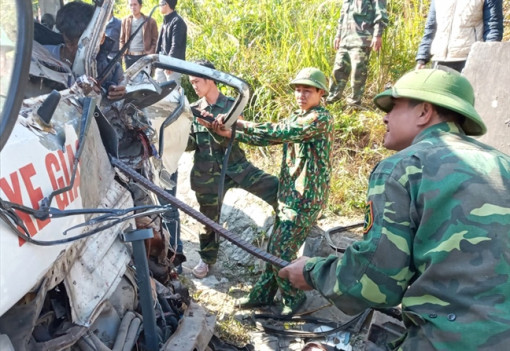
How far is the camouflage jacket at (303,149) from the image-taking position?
3797 mm

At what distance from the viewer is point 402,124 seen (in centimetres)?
191

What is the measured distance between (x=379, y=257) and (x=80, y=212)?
103 centimetres

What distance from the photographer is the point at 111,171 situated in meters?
2.61

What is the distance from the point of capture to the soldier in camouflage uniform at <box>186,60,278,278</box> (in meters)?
4.41

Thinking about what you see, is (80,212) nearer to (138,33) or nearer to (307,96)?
(307,96)

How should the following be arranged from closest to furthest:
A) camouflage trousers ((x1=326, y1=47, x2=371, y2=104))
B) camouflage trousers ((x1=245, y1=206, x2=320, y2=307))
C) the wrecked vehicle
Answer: the wrecked vehicle → camouflage trousers ((x1=245, y1=206, x2=320, y2=307)) → camouflage trousers ((x1=326, y1=47, x2=371, y2=104))

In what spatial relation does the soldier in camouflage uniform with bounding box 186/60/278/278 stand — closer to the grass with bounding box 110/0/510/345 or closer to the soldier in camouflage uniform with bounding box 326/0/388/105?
the grass with bounding box 110/0/510/345

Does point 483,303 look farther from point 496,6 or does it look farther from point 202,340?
point 496,6

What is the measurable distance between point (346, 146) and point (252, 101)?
155 cm

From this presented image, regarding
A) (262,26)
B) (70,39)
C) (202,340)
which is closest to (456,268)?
(202,340)

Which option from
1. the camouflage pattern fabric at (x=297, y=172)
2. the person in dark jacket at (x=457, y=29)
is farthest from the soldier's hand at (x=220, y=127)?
the person in dark jacket at (x=457, y=29)

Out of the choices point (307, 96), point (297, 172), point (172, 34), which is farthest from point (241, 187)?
point (172, 34)

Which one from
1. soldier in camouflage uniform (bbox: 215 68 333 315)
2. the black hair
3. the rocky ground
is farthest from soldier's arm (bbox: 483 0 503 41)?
the black hair

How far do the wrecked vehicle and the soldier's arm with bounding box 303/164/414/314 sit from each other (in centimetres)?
81
